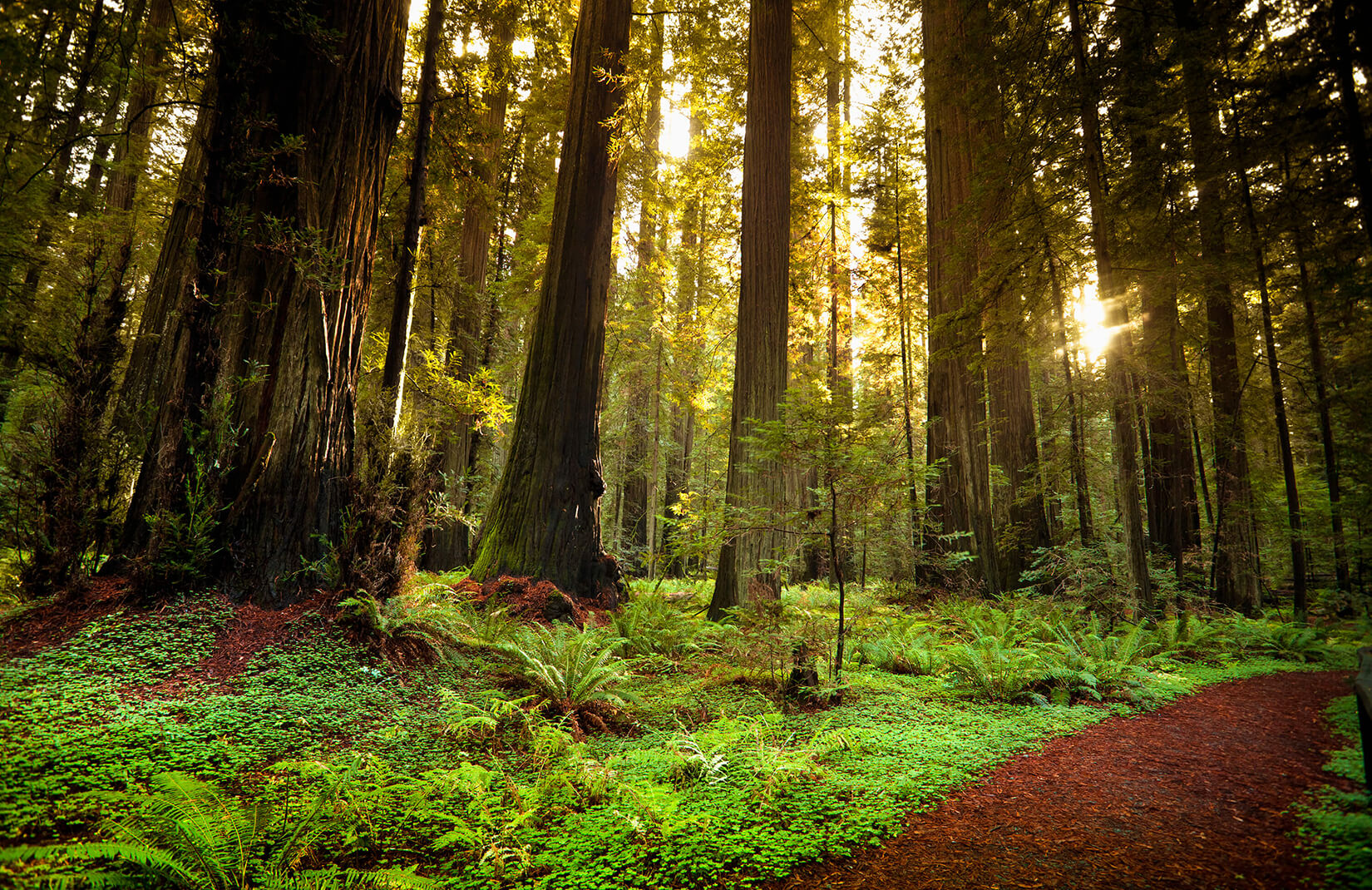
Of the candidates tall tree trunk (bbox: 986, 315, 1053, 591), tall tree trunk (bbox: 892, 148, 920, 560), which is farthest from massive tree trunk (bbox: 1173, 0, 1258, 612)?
→ tall tree trunk (bbox: 892, 148, 920, 560)

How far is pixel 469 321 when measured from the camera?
11508 mm

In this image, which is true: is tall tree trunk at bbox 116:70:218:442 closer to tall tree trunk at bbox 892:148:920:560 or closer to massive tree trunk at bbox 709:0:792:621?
massive tree trunk at bbox 709:0:792:621

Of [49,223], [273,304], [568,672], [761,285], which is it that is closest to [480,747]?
[568,672]

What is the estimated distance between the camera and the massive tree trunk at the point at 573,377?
701cm

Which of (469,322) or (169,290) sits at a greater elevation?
(469,322)

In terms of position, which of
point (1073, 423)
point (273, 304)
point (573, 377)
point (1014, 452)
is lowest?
point (273, 304)

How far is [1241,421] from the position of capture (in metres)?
9.32

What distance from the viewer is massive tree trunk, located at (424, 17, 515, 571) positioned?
10406 millimetres

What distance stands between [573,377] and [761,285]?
2.91 meters

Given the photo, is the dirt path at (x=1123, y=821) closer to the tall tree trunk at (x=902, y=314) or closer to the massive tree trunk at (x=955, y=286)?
the massive tree trunk at (x=955, y=286)

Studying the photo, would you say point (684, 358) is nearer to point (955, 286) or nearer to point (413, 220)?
point (955, 286)

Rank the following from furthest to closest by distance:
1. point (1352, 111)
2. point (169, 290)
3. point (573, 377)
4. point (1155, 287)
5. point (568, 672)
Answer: point (1155, 287) → point (573, 377) → point (169, 290) → point (568, 672) → point (1352, 111)

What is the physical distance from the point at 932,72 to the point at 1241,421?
8159 mm

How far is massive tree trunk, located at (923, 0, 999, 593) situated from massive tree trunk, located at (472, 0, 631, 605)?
5235mm
